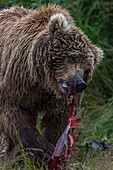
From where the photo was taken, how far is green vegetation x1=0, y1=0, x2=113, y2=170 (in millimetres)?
5824

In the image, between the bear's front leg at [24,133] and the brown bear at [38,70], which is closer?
the brown bear at [38,70]

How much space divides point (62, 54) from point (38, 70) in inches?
12.0

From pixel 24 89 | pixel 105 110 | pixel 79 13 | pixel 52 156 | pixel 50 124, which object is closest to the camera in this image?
pixel 52 156

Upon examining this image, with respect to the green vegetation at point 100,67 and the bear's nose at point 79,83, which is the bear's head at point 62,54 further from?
the green vegetation at point 100,67

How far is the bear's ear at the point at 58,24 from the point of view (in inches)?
153

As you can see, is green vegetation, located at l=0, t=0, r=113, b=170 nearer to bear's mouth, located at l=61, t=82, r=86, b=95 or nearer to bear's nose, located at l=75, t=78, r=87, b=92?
bear's mouth, located at l=61, t=82, r=86, b=95

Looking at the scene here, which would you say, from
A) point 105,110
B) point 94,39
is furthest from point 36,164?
point 94,39

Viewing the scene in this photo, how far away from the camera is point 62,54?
12.8 ft

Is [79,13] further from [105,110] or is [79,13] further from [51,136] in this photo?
[51,136]

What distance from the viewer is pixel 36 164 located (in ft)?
13.4

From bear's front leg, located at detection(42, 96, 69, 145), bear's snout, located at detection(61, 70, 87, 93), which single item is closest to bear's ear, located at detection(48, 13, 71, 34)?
bear's snout, located at detection(61, 70, 87, 93)

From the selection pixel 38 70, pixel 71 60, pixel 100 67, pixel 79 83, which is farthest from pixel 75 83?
pixel 100 67

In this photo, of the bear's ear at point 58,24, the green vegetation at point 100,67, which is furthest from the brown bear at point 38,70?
the green vegetation at point 100,67

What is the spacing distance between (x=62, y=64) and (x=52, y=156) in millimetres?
843
